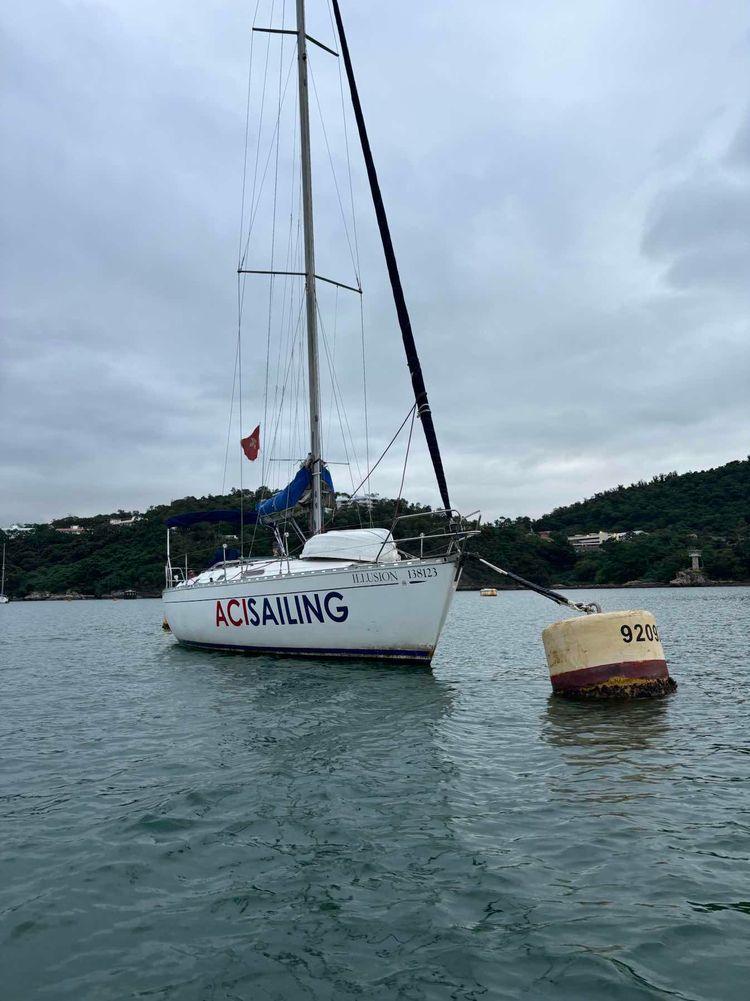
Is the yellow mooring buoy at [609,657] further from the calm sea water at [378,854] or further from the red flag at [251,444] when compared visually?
the red flag at [251,444]

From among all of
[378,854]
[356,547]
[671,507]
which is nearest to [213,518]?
[356,547]

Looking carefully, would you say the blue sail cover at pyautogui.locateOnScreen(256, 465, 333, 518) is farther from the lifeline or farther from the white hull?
the lifeline

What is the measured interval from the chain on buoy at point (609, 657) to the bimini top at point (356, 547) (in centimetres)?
452

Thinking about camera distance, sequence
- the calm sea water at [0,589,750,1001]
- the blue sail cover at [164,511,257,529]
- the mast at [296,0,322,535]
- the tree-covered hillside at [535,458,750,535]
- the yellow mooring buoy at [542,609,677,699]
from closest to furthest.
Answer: the calm sea water at [0,589,750,1001] → the yellow mooring buoy at [542,609,677,699] → the mast at [296,0,322,535] → the blue sail cover at [164,511,257,529] → the tree-covered hillside at [535,458,750,535]

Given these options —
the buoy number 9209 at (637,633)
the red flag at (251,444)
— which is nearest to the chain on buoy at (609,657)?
the buoy number 9209 at (637,633)

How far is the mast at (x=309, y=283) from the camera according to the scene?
18.0m

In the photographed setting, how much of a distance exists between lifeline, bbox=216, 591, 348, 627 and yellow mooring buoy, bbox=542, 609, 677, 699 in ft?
16.7

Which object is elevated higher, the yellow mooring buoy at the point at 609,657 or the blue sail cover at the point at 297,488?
the blue sail cover at the point at 297,488

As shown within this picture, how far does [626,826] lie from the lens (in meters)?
5.41

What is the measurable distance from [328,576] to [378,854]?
9881 millimetres

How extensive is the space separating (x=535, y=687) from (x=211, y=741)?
6757 millimetres

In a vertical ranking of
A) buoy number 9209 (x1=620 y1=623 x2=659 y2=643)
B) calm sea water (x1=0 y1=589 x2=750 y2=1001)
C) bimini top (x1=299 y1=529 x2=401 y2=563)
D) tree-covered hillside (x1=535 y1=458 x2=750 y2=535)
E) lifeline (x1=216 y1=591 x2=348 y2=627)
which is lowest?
calm sea water (x1=0 y1=589 x2=750 y2=1001)

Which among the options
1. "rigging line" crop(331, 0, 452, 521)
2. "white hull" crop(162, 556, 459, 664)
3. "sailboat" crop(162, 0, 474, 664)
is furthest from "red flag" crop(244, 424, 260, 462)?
"rigging line" crop(331, 0, 452, 521)

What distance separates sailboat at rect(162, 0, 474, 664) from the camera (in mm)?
14016
